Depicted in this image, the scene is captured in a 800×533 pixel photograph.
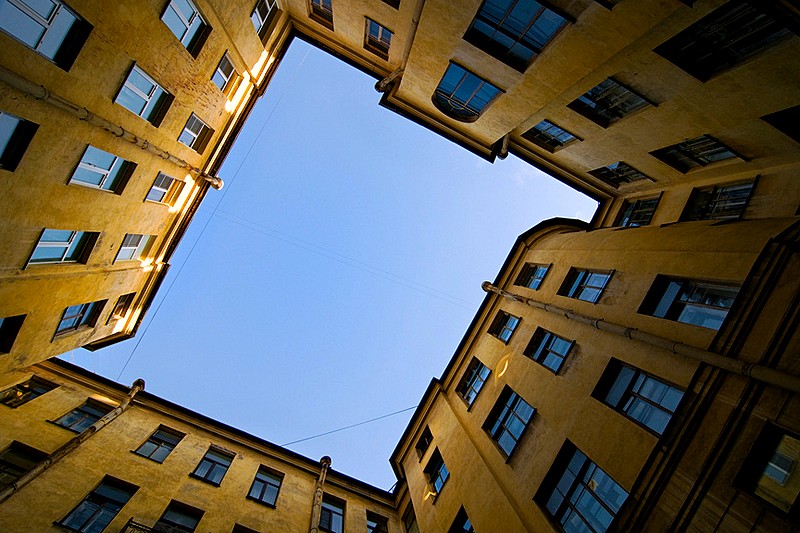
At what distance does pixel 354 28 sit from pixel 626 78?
12459 millimetres

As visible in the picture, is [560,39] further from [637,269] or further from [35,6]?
[35,6]

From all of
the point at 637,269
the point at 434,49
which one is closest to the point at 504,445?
the point at 637,269

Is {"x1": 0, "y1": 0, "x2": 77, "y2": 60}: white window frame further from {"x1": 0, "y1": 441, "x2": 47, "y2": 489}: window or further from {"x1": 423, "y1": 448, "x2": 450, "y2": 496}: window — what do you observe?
{"x1": 423, "y1": 448, "x2": 450, "y2": 496}: window

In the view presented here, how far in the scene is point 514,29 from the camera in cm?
1384

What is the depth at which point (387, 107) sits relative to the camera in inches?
889

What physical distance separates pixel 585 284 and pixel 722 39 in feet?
27.4

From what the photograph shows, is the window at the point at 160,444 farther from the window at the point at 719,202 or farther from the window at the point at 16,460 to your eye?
the window at the point at 719,202

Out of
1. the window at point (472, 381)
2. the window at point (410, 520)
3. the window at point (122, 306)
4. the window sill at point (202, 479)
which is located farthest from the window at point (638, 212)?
the window at point (122, 306)

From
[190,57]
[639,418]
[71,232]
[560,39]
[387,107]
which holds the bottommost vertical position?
[71,232]

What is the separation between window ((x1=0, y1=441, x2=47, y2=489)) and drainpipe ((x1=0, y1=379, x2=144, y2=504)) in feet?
1.43

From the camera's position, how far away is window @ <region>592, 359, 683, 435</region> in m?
9.41

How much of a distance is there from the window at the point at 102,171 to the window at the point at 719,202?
2048 cm

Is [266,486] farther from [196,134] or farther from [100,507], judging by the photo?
→ [196,134]

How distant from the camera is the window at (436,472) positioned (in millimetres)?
17839
